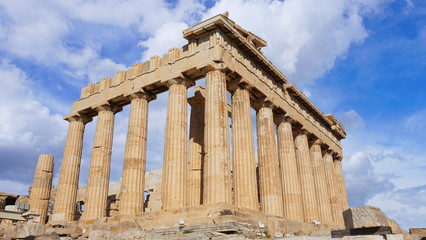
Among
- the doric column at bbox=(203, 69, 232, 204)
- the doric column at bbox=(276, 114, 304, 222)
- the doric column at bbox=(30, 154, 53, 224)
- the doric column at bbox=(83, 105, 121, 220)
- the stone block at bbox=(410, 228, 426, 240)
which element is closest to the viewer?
the stone block at bbox=(410, 228, 426, 240)

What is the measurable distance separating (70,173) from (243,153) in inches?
521

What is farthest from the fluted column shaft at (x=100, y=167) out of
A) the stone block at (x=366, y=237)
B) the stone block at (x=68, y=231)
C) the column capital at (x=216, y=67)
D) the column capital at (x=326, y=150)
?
the column capital at (x=326, y=150)

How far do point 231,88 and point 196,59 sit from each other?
3138 millimetres

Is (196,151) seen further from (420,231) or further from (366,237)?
(366,237)

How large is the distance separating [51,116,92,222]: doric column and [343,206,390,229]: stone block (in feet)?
67.8

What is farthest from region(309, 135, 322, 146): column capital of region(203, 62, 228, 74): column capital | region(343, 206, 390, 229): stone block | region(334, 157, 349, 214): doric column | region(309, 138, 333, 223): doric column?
region(343, 206, 390, 229): stone block

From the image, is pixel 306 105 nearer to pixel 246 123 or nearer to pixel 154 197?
pixel 246 123

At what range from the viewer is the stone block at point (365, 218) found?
9.91m

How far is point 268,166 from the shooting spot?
23.9 metres

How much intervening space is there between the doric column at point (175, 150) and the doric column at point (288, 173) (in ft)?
28.4

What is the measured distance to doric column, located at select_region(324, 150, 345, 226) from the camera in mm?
33125

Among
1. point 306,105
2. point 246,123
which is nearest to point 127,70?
point 246,123

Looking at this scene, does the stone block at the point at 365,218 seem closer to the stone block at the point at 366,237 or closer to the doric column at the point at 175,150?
the stone block at the point at 366,237

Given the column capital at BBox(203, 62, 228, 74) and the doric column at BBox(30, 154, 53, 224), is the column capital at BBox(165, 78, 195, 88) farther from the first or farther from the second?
the doric column at BBox(30, 154, 53, 224)
